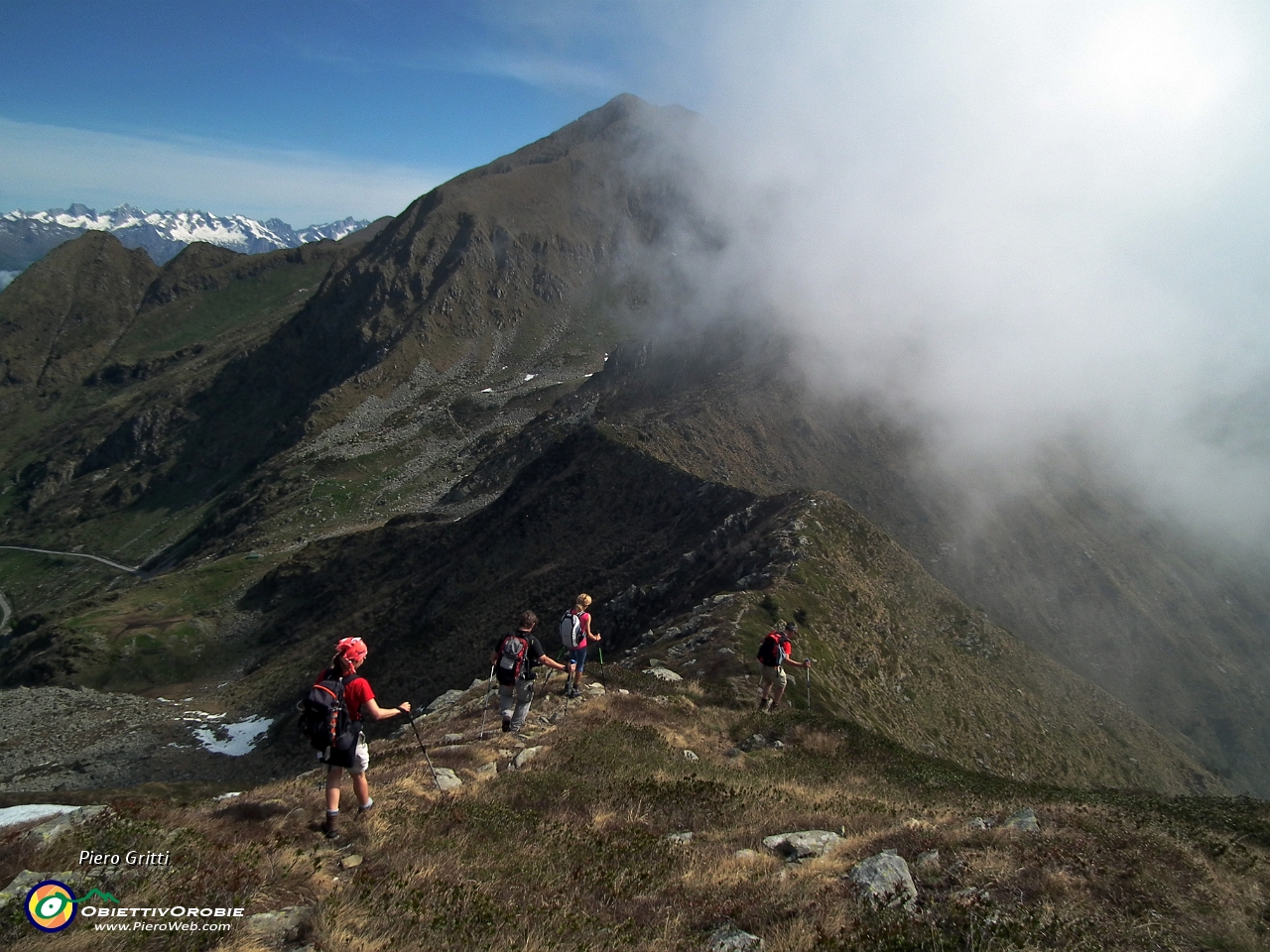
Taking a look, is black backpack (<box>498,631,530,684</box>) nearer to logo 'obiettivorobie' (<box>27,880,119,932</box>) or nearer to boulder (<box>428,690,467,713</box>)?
logo 'obiettivorobie' (<box>27,880,119,932</box>)

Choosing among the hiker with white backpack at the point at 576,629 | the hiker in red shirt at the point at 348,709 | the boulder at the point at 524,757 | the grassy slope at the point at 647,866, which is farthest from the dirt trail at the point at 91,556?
the hiker in red shirt at the point at 348,709

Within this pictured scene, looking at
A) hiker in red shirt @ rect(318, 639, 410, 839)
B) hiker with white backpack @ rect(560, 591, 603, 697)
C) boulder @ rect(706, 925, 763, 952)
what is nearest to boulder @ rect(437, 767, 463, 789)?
hiker in red shirt @ rect(318, 639, 410, 839)

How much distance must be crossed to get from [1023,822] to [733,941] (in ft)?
23.7

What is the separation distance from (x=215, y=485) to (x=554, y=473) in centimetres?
14067

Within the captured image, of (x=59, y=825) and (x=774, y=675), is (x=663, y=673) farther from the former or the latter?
(x=59, y=825)

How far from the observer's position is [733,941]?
329 inches

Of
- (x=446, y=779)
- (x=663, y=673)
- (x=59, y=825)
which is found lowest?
(x=663, y=673)

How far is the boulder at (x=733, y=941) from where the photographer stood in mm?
8197

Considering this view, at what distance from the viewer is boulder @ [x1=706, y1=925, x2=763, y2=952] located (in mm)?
8197

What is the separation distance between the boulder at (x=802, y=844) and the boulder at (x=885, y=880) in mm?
1119

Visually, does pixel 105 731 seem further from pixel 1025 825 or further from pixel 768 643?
pixel 1025 825

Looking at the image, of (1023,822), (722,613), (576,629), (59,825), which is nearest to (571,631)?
(576,629)

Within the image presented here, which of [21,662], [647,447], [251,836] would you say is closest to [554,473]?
[647,447]

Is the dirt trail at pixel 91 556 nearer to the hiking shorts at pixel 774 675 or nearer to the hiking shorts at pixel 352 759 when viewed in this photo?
the hiking shorts at pixel 774 675
